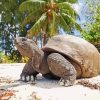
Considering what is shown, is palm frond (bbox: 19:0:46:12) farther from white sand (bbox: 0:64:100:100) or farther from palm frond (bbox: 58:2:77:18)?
white sand (bbox: 0:64:100:100)

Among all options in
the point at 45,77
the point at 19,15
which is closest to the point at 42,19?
the point at 19,15

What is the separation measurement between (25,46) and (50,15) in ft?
64.2

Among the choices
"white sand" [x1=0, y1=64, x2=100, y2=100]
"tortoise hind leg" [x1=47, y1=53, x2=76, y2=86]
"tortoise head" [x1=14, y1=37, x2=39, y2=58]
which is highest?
"tortoise head" [x1=14, y1=37, x2=39, y2=58]

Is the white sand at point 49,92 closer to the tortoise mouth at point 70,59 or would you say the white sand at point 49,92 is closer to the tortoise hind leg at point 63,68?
the tortoise hind leg at point 63,68

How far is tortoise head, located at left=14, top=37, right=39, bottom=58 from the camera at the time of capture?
605 cm

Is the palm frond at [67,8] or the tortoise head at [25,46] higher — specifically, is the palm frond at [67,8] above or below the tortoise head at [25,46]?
below

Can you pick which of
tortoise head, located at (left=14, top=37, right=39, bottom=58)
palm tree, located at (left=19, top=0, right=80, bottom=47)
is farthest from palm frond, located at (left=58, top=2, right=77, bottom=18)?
tortoise head, located at (left=14, top=37, right=39, bottom=58)

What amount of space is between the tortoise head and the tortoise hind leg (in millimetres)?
326

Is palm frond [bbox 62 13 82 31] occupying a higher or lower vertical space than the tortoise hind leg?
lower

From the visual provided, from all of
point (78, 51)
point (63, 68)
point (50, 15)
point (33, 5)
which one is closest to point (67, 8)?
point (50, 15)

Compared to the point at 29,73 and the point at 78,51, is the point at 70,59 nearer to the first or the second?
the point at 78,51

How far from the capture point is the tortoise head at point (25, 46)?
605 centimetres

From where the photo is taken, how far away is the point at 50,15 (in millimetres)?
25578

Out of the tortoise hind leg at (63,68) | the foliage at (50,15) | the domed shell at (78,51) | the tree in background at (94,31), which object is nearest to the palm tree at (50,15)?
the foliage at (50,15)
